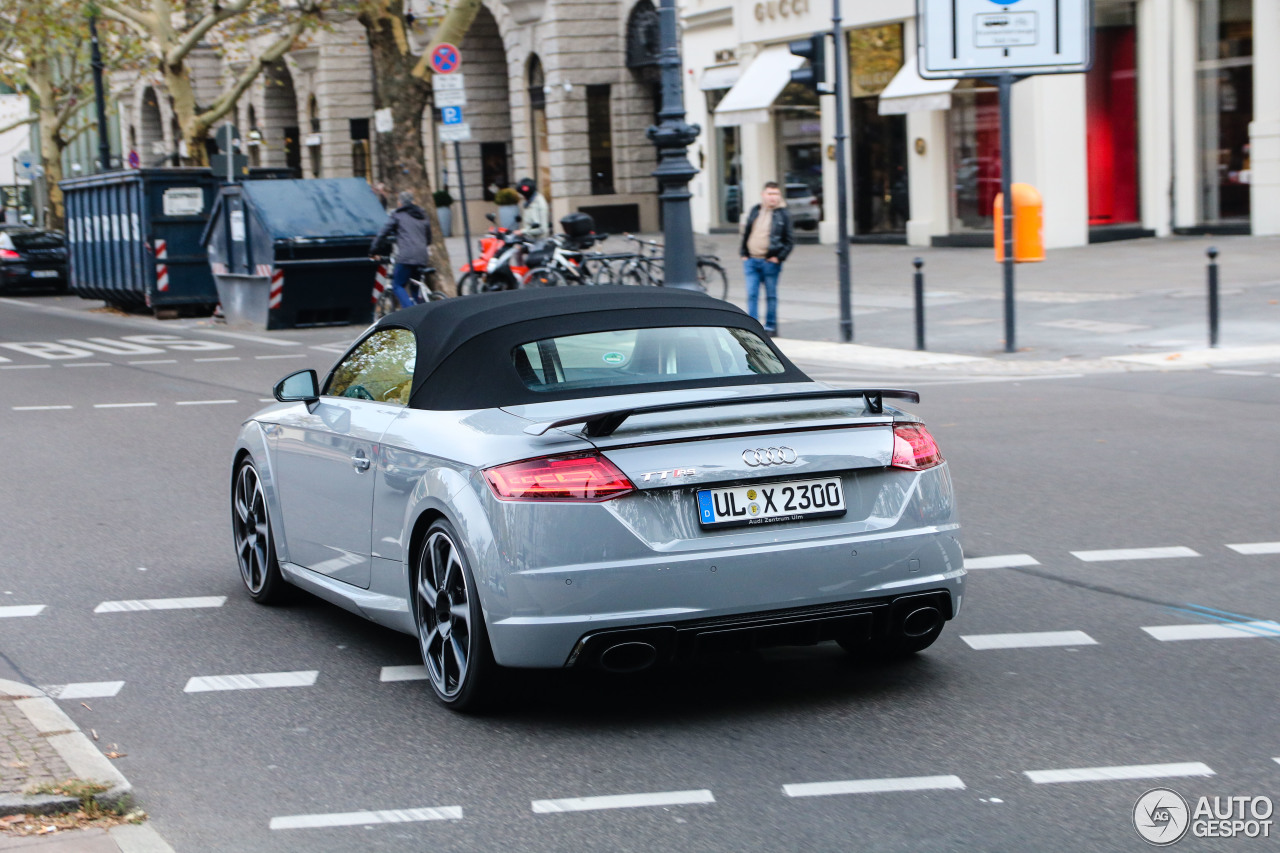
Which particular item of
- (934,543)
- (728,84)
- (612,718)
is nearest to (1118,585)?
(934,543)

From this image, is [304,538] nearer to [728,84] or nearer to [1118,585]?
[1118,585]

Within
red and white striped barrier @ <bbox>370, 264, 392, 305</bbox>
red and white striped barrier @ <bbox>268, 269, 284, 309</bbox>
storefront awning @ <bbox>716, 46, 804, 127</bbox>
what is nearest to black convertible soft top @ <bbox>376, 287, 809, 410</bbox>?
red and white striped barrier @ <bbox>268, 269, 284, 309</bbox>

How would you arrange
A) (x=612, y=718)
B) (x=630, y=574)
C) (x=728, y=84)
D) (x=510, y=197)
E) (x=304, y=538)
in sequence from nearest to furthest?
(x=630, y=574) → (x=612, y=718) → (x=304, y=538) → (x=510, y=197) → (x=728, y=84)

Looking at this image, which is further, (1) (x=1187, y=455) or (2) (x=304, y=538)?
(1) (x=1187, y=455)

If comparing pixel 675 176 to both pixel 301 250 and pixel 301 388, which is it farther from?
pixel 301 388

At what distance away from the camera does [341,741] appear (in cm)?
516

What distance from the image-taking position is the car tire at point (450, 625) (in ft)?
17.0

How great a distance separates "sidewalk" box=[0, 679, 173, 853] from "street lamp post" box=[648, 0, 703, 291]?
42.2 feet

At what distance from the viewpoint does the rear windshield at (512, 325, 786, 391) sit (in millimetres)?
5766

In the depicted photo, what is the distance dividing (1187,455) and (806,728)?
5993 mm

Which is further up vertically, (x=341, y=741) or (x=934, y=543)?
(x=934, y=543)

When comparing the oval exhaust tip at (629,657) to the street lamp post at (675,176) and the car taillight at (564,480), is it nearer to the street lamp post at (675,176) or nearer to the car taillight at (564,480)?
the car taillight at (564,480)

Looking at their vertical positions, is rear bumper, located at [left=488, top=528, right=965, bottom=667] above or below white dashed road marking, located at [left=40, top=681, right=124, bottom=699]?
above

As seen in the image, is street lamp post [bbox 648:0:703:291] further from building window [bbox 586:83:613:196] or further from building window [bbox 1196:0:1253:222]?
building window [bbox 586:83:613:196]
